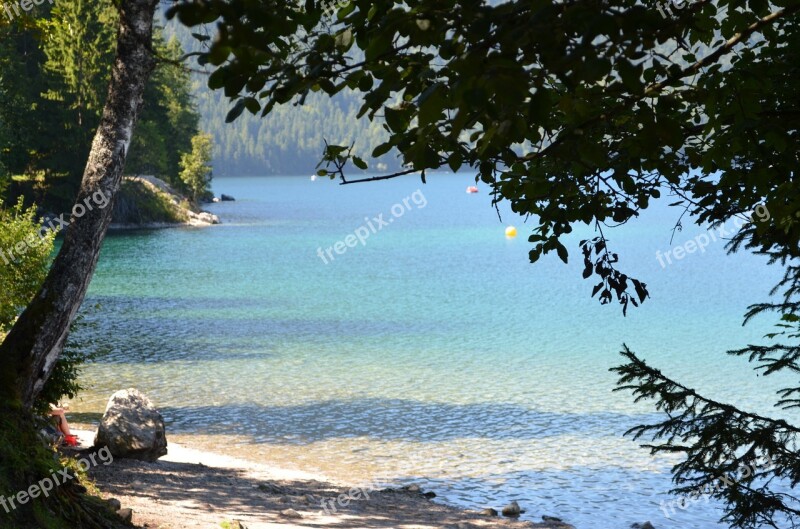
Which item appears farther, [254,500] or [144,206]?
[144,206]

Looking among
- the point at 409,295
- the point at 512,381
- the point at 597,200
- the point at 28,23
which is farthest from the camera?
the point at 409,295

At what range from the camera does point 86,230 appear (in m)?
7.71

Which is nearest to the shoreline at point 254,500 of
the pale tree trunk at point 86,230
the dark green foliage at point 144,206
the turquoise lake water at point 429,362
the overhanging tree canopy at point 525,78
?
the turquoise lake water at point 429,362

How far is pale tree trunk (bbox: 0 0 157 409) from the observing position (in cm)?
767

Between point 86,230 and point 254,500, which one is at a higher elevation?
point 86,230

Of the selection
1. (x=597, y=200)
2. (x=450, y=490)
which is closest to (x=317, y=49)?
(x=597, y=200)

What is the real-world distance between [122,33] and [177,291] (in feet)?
97.2

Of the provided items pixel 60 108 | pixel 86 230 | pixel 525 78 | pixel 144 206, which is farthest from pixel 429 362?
pixel 144 206

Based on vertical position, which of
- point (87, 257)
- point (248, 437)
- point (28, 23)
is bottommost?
point (248, 437)

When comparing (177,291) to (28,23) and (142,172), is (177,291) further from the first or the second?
(142,172)

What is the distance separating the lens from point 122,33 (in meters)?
7.87

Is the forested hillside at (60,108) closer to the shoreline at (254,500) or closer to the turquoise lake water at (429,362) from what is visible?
the turquoise lake water at (429,362)

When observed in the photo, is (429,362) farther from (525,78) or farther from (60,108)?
(60,108)

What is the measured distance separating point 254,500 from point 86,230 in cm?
497
